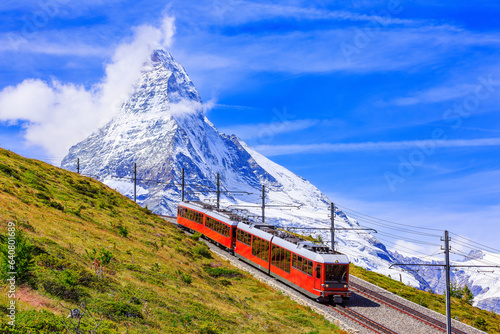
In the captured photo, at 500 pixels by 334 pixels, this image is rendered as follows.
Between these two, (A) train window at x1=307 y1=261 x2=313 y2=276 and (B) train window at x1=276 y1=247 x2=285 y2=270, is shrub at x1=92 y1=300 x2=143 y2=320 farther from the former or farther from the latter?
(B) train window at x1=276 y1=247 x2=285 y2=270

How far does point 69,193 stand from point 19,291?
28.8 metres

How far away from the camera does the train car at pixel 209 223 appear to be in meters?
41.3

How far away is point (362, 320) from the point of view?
1015 inches

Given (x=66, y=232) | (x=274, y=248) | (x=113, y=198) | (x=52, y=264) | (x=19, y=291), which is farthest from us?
(x=113, y=198)

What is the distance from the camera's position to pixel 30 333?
11.2m

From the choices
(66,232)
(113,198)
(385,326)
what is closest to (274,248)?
(385,326)

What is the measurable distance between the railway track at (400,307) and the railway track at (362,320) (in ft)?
15.3

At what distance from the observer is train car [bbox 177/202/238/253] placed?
41294 millimetres

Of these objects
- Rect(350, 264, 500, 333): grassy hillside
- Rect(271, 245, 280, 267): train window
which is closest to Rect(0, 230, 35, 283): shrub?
Rect(271, 245, 280, 267): train window

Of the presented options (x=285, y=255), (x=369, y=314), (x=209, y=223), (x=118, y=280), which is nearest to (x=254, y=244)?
(x=285, y=255)

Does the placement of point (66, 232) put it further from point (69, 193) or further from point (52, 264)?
point (69, 193)

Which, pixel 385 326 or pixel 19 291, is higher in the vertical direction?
pixel 19 291

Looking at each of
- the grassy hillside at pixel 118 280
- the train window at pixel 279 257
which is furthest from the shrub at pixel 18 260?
the train window at pixel 279 257

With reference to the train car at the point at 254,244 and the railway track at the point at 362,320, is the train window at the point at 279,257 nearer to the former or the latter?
the train car at the point at 254,244
